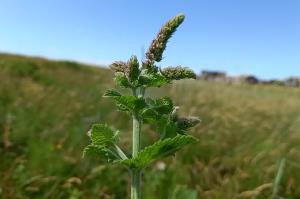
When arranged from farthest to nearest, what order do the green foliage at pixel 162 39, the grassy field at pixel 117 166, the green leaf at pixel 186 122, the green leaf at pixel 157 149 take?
the grassy field at pixel 117 166 → the green leaf at pixel 186 122 → the green leaf at pixel 157 149 → the green foliage at pixel 162 39

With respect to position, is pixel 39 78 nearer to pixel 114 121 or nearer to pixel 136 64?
pixel 114 121

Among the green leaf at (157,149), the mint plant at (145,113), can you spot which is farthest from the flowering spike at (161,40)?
the green leaf at (157,149)

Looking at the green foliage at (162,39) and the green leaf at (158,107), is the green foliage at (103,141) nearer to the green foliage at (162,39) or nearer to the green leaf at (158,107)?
the green leaf at (158,107)

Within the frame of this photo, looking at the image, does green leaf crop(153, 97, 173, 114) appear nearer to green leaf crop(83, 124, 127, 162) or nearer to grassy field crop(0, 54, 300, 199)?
green leaf crop(83, 124, 127, 162)

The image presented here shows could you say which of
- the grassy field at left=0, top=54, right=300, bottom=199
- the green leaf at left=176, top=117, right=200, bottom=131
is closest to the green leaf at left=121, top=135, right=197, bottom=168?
the green leaf at left=176, top=117, right=200, bottom=131

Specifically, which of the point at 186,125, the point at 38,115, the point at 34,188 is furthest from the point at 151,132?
the point at 186,125

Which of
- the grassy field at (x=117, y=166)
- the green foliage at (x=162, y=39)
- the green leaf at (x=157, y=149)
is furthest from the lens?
the grassy field at (x=117, y=166)

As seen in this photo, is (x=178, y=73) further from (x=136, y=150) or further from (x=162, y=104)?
(x=136, y=150)

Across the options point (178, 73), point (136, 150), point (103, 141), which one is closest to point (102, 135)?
point (103, 141)

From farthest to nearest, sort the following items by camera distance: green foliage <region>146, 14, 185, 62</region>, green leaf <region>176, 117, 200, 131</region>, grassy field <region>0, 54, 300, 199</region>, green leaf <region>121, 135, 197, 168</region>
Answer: grassy field <region>0, 54, 300, 199</region>
green leaf <region>176, 117, 200, 131</region>
green leaf <region>121, 135, 197, 168</region>
green foliage <region>146, 14, 185, 62</region>
